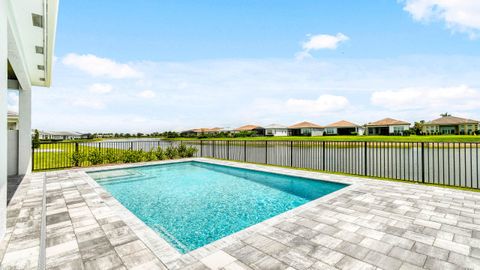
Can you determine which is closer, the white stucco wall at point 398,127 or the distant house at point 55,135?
the white stucco wall at point 398,127

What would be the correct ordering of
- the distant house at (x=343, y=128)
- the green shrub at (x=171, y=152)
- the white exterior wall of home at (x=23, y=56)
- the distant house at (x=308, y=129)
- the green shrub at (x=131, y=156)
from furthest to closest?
the distant house at (x=308, y=129) < the distant house at (x=343, y=128) < the green shrub at (x=171, y=152) < the green shrub at (x=131, y=156) < the white exterior wall of home at (x=23, y=56)

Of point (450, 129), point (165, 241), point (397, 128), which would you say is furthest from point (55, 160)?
point (450, 129)

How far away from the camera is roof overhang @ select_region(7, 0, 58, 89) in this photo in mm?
3426

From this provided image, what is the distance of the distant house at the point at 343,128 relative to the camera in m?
51.7

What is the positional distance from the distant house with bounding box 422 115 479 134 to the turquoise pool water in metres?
48.5

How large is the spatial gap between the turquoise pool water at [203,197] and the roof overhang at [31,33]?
11.6ft

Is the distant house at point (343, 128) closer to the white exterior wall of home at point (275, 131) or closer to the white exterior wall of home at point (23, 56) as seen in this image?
the white exterior wall of home at point (275, 131)

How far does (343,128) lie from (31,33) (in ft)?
185

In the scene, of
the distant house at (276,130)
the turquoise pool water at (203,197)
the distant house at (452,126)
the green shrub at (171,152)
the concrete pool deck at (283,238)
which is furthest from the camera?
the distant house at (276,130)

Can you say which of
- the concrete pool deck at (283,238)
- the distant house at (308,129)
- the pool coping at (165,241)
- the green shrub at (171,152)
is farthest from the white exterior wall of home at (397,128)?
the concrete pool deck at (283,238)

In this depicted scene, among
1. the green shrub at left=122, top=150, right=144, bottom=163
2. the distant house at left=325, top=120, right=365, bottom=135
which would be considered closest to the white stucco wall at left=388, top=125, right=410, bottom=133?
the distant house at left=325, top=120, right=365, bottom=135

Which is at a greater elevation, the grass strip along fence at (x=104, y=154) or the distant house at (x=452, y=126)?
the distant house at (x=452, y=126)

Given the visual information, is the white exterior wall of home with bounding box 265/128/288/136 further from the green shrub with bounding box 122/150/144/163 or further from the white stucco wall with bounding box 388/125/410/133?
the green shrub with bounding box 122/150/144/163

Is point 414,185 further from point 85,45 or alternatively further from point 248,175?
point 85,45
